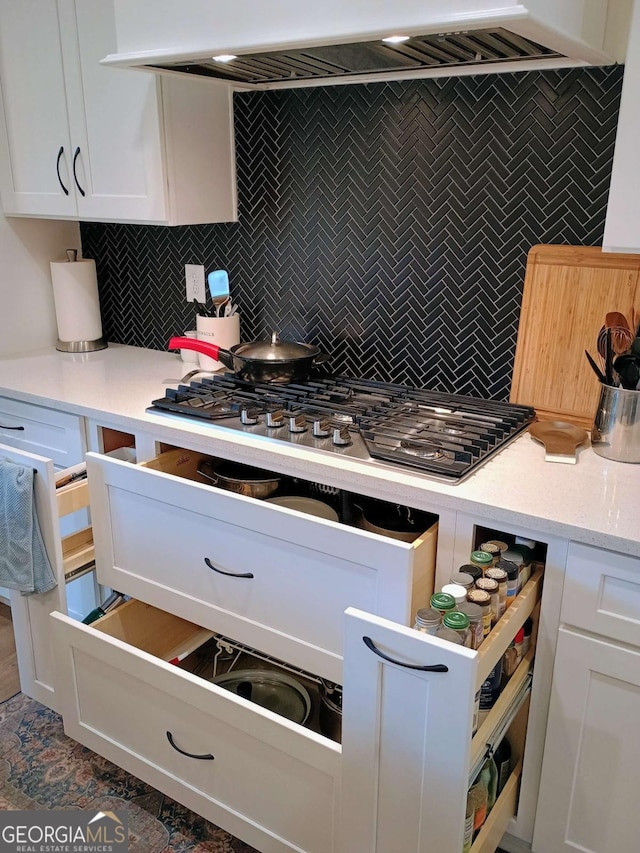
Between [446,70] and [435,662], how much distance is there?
1.36 meters

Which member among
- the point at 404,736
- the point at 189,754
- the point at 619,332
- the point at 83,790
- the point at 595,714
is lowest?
the point at 83,790

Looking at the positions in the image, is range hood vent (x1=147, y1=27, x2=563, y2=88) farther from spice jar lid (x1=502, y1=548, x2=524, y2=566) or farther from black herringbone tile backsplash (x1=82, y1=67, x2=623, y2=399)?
spice jar lid (x1=502, y1=548, x2=524, y2=566)

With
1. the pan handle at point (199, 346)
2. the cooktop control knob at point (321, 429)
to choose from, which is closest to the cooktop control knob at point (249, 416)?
the cooktop control knob at point (321, 429)

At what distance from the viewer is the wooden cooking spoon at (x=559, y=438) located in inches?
60.2

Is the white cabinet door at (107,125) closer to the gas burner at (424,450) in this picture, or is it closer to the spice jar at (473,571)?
the gas burner at (424,450)

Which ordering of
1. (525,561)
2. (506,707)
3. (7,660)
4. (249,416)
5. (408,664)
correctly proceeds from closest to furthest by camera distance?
(408,664) → (506,707) → (525,561) → (249,416) → (7,660)

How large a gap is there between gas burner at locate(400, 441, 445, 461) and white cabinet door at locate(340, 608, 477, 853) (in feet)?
1.56

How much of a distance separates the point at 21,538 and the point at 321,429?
75 cm

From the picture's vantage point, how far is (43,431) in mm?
2076

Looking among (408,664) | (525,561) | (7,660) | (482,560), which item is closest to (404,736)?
(408,664)

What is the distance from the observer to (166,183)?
199 cm

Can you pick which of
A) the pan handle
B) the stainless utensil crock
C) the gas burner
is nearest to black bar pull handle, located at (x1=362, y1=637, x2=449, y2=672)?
the gas burner

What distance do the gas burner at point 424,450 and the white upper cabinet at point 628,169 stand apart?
51 cm

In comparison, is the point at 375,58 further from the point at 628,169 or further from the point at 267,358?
the point at 267,358
